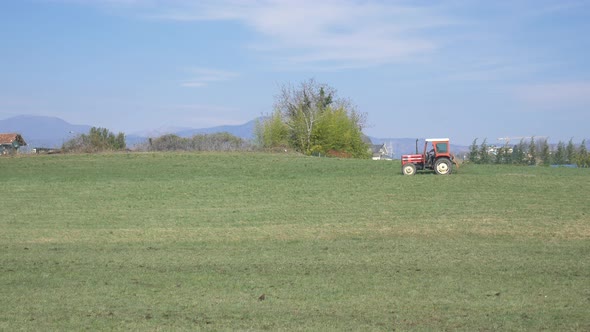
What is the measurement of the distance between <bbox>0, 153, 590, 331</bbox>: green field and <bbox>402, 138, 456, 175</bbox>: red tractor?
142 cm

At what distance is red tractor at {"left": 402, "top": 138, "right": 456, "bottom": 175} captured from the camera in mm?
34156

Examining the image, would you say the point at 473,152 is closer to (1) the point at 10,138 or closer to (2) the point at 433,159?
(2) the point at 433,159

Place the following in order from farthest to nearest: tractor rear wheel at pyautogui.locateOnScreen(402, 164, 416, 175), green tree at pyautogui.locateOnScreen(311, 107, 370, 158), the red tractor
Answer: green tree at pyautogui.locateOnScreen(311, 107, 370, 158) → tractor rear wheel at pyautogui.locateOnScreen(402, 164, 416, 175) → the red tractor

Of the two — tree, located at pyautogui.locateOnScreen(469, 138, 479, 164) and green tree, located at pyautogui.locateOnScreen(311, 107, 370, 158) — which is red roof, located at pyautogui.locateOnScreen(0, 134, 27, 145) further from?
tree, located at pyautogui.locateOnScreen(469, 138, 479, 164)

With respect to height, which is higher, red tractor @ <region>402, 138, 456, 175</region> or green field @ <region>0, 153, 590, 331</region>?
red tractor @ <region>402, 138, 456, 175</region>

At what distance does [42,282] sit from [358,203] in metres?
14.9

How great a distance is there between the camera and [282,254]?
1678 centimetres

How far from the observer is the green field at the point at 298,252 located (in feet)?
35.2

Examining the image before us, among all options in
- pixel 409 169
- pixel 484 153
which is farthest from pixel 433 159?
pixel 484 153

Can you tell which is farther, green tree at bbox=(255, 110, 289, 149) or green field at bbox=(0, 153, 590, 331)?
green tree at bbox=(255, 110, 289, 149)

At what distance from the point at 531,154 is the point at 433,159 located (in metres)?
43.9

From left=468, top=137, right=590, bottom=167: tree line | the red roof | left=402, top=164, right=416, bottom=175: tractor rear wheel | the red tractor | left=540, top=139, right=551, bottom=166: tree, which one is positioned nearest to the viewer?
the red tractor

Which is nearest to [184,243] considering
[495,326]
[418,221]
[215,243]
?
[215,243]

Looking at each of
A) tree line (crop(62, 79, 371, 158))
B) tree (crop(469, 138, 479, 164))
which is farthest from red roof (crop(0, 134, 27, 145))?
tree (crop(469, 138, 479, 164))
